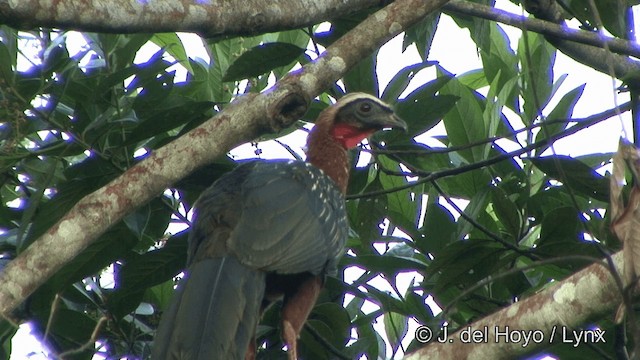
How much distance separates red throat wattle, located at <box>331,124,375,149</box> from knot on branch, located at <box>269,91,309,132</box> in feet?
5.74

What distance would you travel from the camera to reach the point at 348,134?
19.1ft

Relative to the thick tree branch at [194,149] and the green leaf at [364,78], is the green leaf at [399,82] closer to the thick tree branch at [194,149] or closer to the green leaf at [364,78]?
the green leaf at [364,78]

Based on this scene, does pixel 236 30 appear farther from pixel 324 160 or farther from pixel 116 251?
pixel 324 160

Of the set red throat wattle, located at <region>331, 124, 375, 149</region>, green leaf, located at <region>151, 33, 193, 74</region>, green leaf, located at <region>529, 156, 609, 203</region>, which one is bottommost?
green leaf, located at <region>529, 156, 609, 203</region>

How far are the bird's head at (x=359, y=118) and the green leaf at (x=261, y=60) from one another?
0.66 m

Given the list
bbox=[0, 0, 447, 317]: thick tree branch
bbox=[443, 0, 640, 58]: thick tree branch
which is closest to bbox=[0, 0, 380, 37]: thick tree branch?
bbox=[0, 0, 447, 317]: thick tree branch

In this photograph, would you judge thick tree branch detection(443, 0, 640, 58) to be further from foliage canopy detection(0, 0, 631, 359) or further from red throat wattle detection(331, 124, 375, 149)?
red throat wattle detection(331, 124, 375, 149)

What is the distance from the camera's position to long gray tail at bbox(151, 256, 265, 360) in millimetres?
4098

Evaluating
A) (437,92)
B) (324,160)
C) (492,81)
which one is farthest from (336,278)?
(492,81)

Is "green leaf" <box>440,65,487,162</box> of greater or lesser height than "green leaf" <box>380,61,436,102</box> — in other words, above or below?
below

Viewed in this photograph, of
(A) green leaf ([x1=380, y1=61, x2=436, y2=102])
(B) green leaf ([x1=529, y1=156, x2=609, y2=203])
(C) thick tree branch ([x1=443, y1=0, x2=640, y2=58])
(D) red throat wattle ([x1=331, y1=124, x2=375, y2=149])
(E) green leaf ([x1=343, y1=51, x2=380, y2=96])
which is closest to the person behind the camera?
(B) green leaf ([x1=529, y1=156, x2=609, y2=203])

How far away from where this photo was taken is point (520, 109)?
5551mm

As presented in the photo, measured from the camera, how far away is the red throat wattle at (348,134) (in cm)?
577

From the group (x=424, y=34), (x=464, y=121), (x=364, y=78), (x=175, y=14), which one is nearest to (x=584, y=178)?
(x=464, y=121)
